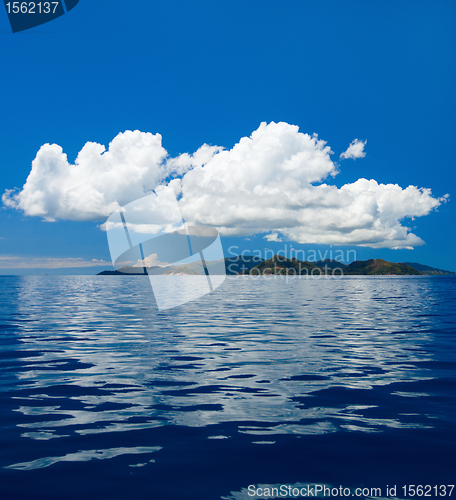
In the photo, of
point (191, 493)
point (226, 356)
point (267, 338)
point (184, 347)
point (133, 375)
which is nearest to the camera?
point (191, 493)

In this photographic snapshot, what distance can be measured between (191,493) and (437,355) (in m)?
18.0

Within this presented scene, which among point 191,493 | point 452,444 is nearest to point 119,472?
point 191,493

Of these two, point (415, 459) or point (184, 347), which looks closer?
point (415, 459)

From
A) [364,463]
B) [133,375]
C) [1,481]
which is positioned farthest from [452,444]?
[133,375]

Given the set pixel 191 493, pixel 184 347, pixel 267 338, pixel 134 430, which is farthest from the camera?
pixel 267 338

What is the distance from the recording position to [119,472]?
7922mm

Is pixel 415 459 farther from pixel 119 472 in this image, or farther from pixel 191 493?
pixel 119 472

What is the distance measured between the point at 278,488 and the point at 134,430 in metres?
4.45

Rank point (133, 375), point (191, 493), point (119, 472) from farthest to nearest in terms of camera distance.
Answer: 1. point (133, 375)
2. point (119, 472)
3. point (191, 493)

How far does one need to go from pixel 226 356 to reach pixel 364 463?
12226 millimetres

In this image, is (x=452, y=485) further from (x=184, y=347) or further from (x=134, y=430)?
(x=184, y=347)

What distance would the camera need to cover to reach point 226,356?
→ 2012cm

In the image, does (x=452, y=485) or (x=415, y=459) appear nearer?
(x=452, y=485)

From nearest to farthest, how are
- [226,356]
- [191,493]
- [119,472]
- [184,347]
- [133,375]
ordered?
1. [191,493]
2. [119,472]
3. [133,375]
4. [226,356]
5. [184,347]
